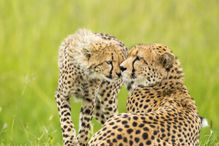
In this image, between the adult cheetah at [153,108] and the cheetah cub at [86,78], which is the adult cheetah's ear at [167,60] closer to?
the adult cheetah at [153,108]

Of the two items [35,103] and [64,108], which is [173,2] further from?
[64,108]

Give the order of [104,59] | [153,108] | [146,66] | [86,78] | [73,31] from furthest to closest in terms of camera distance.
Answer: [73,31]
[86,78]
[104,59]
[146,66]
[153,108]

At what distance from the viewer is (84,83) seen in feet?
23.6

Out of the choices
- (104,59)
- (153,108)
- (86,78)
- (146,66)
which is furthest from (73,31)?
(153,108)

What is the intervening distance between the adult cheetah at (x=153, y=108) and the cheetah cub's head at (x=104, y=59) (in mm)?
231

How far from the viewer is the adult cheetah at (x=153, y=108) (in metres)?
5.43

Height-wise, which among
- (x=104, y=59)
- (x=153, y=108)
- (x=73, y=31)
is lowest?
(x=153, y=108)

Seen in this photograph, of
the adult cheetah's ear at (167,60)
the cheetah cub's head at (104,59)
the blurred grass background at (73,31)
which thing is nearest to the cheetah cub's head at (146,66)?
the adult cheetah's ear at (167,60)

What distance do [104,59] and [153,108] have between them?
0.72 m

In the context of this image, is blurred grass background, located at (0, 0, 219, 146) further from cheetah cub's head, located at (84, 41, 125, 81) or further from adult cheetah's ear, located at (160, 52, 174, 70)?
adult cheetah's ear, located at (160, 52, 174, 70)

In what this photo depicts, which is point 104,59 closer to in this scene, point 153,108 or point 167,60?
point 167,60

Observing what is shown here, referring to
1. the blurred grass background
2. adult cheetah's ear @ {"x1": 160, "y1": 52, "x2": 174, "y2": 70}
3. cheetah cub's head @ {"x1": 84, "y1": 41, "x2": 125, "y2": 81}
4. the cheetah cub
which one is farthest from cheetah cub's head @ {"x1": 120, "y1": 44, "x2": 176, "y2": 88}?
the blurred grass background

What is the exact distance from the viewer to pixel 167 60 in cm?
642

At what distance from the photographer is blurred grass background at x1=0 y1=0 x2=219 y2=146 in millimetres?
8625
